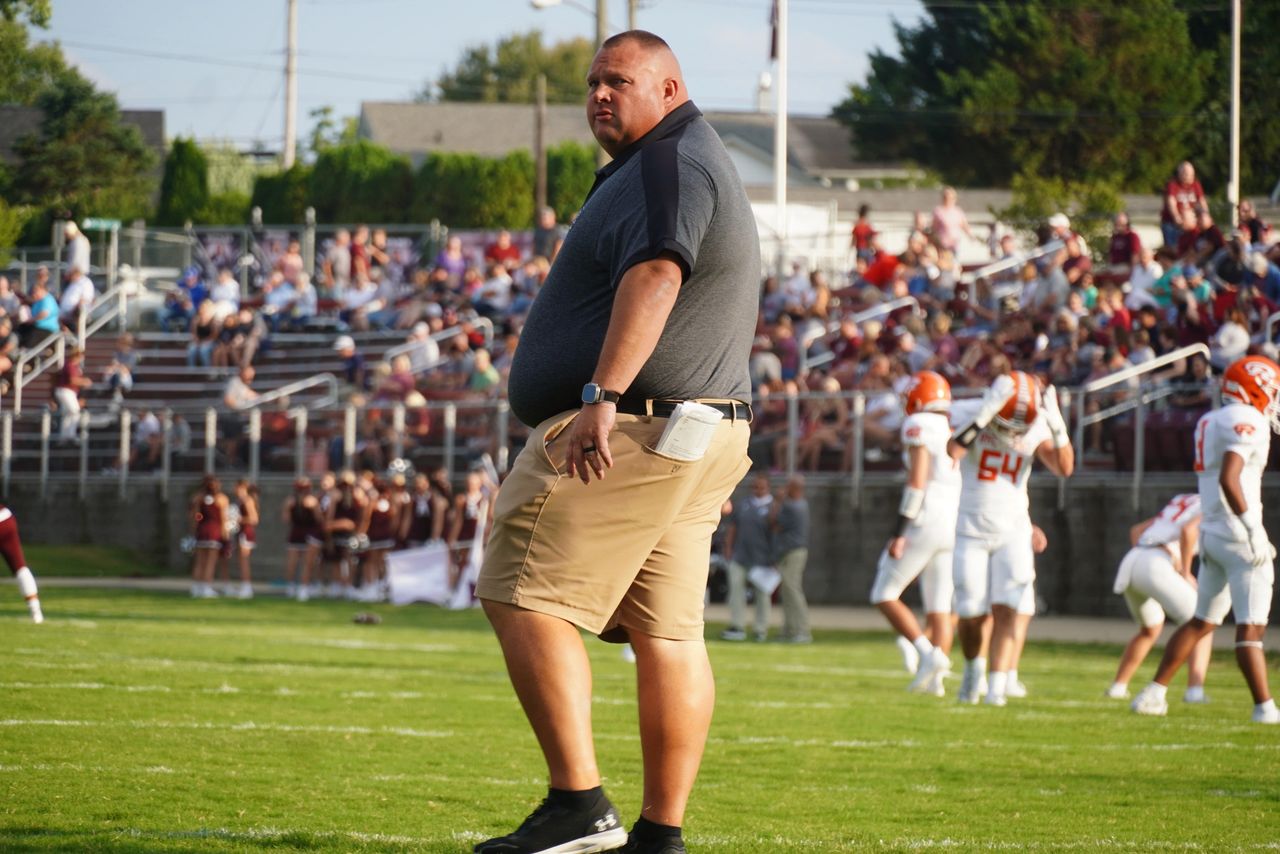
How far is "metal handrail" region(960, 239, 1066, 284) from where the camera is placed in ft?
89.9

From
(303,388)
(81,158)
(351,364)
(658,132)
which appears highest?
(81,158)

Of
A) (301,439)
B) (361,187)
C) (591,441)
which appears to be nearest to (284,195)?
(361,187)

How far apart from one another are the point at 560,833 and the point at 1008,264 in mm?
23840

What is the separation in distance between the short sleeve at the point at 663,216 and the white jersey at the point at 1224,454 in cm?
669

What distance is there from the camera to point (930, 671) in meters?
12.7

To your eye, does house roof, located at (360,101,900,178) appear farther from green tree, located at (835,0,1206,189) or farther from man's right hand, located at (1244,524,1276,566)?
man's right hand, located at (1244,524,1276,566)

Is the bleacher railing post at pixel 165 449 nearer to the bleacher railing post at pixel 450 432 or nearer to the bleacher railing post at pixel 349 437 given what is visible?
the bleacher railing post at pixel 349 437

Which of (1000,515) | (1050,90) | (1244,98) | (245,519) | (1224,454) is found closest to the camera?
(1224,454)

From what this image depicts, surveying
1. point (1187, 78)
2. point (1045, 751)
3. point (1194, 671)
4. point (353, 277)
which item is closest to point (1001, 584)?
point (1194, 671)

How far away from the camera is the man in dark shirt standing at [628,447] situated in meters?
5.06

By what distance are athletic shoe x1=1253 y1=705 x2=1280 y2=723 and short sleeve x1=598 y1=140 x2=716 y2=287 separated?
6978mm

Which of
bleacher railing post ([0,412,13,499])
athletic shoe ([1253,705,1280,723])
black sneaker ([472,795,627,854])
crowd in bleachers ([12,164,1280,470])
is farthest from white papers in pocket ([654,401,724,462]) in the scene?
bleacher railing post ([0,412,13,499])

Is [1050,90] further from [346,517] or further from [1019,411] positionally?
[1019,411]

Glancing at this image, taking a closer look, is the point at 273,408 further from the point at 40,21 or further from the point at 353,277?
the point at 40,21
